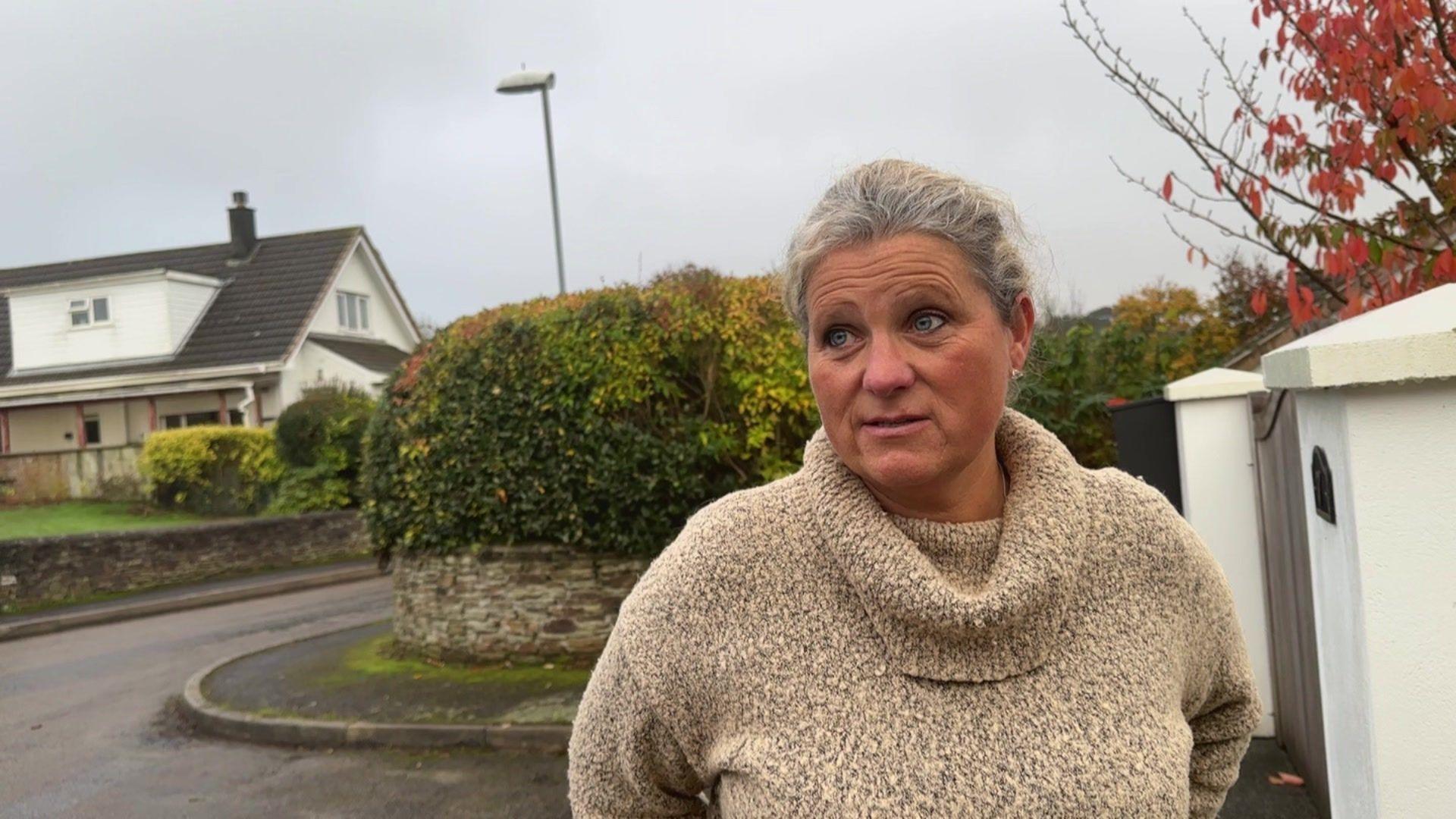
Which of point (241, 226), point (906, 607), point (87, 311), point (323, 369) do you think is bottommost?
point (906, 607)

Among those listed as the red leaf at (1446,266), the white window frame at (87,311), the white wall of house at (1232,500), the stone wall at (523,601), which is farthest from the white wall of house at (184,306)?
the red leaf at (1446,266)

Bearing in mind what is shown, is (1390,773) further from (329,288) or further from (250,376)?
(329,288)

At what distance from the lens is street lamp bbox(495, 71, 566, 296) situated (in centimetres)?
1470

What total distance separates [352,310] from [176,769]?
2763cm

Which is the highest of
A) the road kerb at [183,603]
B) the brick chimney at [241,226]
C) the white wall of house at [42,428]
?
the brick chimney at [241,226]

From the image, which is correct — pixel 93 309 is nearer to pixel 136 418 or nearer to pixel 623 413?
pixel 136 418

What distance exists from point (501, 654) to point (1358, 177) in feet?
24.8

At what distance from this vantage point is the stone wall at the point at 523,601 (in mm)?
9172

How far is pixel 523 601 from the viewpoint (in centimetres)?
932

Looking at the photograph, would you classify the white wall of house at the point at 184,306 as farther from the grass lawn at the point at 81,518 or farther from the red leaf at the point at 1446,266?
the red leaf at the point at 1446,266

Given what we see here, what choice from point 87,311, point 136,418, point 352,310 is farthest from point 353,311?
point 87,311

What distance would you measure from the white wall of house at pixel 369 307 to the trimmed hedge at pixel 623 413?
927 inches

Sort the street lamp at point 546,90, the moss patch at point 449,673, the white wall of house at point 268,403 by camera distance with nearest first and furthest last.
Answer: the moss patch at point 449,673 < the street lamp at point 546,90 < the white wall of house at point 268,403

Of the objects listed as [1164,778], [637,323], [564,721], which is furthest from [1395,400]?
[637,323]
